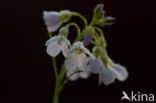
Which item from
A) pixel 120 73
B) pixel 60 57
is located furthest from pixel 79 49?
pixel 60 57

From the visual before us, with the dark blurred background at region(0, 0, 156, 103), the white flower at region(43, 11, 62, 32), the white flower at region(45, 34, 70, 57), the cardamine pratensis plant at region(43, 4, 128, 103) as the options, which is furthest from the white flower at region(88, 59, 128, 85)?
the dark blurred background at region(0, 0, 156, 103)

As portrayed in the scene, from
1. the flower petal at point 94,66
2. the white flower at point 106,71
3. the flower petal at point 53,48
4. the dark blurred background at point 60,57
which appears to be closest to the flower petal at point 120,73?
the white flower at point 106,71

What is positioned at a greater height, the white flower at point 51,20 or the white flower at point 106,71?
the white flower at point 51,20

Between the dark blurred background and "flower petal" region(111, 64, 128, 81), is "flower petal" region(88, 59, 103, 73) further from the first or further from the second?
the dark blurred background

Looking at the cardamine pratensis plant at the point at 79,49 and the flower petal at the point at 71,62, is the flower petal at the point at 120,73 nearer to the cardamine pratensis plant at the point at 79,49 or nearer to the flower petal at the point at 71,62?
the cardamine pratensis plant at the point at 79,49

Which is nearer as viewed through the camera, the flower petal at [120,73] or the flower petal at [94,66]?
the flower petal at [94,66]

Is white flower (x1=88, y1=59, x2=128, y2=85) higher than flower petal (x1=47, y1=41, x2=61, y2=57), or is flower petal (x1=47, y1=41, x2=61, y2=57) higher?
flower petal (x1=47, y1=41, x2=61, y2=57)

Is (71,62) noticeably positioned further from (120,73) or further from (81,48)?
(120,73)

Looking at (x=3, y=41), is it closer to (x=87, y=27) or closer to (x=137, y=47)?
(x=137, y=47)
